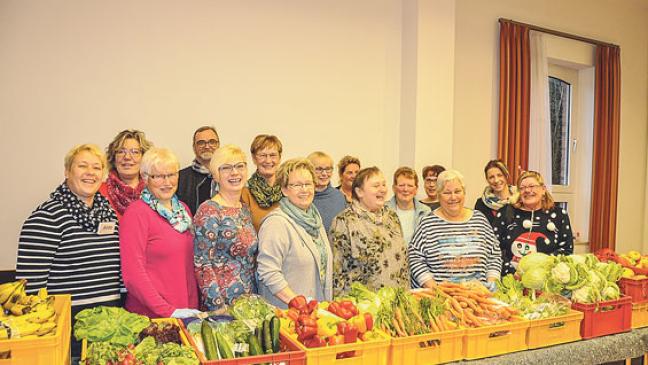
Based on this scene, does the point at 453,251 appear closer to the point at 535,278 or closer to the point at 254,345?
the point at 535,278

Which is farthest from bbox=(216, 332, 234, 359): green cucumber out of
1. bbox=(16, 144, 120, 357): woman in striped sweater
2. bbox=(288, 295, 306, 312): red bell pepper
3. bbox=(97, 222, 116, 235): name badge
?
bbox=(97, 222, 116, 235): name badge

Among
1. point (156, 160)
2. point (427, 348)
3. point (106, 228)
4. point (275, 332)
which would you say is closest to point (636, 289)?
point (427, 348)

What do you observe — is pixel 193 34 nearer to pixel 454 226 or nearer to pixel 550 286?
pixel 454 226

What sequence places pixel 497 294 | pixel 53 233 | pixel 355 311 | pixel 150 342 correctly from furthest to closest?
pixel 497 294 → pixel 53 233 → pixel 355 311 → pixel 150 342

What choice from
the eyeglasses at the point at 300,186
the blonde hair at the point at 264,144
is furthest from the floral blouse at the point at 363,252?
the blonde hair at the point at 264,144

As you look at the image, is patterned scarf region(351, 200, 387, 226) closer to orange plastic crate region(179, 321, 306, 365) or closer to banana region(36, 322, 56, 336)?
orange plastic crate region(179, 321, 306, 365)

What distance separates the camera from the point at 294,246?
2740 millimetres

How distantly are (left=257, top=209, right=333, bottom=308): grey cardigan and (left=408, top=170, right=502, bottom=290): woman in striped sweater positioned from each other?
677mm

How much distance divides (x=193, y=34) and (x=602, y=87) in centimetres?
521

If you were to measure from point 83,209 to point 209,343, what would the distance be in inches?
41.3

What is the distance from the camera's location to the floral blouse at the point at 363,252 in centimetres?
301

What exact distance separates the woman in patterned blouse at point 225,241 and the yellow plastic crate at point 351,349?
0.70 m

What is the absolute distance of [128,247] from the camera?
2.49 m

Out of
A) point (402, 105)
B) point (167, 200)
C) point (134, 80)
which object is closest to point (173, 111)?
point (134, 80)
